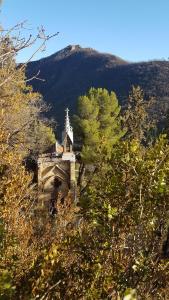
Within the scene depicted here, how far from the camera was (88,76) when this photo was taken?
4855 inches

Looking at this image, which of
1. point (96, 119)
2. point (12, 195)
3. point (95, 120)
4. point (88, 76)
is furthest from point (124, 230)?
point (88, 76)

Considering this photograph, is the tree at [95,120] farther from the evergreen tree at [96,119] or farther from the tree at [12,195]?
the tree at [12,195]

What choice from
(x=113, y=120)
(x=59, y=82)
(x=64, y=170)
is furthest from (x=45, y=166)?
(x=59, y=82)

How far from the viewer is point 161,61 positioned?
113m

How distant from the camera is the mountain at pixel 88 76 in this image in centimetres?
9582

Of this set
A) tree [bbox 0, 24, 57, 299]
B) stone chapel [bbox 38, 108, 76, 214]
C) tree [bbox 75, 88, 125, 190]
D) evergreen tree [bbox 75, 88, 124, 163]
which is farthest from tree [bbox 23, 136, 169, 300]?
evergreen tree [bbox 75, 88, 124, 163]

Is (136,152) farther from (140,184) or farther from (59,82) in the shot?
(59,82)

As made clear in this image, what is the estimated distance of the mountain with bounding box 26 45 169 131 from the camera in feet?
314

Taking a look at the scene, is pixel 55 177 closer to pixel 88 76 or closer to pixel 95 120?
pixel 95 120

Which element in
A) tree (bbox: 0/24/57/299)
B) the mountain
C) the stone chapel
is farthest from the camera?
the mountain

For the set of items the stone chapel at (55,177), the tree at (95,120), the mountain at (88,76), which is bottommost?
the stone chapel at (55,177)

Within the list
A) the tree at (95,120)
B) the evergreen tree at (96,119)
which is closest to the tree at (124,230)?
the tree at (95,120)

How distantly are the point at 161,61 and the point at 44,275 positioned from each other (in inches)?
4330

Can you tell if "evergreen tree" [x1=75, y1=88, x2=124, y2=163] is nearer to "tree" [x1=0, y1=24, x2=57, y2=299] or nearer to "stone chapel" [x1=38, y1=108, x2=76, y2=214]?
"stone chapel" [x1=38, y1=108, x2=76, y2=214]
